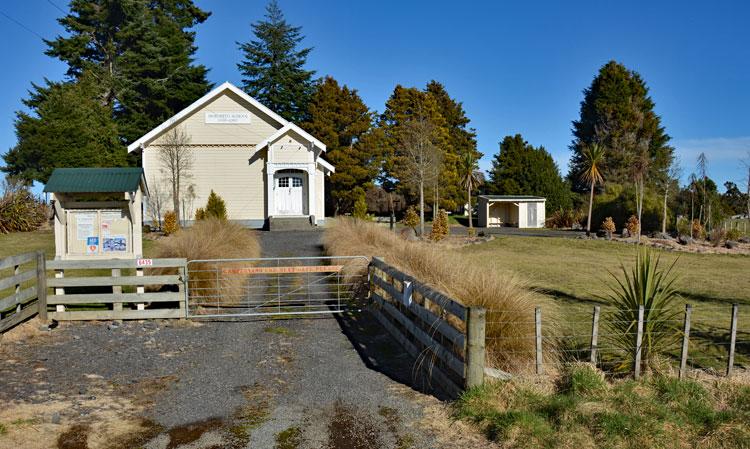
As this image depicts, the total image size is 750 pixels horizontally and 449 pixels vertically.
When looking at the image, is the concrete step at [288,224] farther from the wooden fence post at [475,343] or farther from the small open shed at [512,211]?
the small open shed at [512,211]

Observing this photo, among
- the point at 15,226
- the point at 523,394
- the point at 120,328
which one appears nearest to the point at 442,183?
the point at 15,226

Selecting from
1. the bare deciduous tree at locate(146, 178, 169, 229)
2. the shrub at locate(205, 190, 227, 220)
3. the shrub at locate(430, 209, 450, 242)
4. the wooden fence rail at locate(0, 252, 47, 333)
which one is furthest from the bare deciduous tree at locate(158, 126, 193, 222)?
the wooden fence rail at locate(0, 252, 47, 333)

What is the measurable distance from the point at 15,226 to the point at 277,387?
27041 millimetres

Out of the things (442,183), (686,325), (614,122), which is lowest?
(686,325)

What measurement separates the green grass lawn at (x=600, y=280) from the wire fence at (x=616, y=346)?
92 mm

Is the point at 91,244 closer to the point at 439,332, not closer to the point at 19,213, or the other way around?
the point at 439,332

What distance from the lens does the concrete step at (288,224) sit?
2915cm

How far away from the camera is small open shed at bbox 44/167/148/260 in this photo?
12.1 m

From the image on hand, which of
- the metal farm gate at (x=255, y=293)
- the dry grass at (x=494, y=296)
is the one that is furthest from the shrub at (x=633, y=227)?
the dry grass at (x=494, y=296)

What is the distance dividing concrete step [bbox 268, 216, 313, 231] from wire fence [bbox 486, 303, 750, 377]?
70.6 ft

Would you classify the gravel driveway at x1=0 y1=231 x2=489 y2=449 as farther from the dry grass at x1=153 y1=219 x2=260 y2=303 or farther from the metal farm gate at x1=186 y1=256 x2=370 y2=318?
the dry grass at x1=153 y1=219 x2=260 y2=303

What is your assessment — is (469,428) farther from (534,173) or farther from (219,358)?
(534,173)

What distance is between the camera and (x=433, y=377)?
744 centimetres

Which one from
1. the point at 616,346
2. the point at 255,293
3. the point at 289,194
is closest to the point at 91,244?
the point at 255,293
